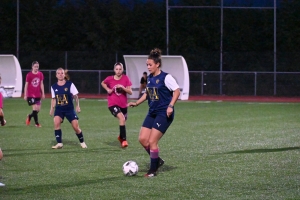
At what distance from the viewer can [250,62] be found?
36625 millimetres

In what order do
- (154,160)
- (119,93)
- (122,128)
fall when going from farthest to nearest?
(119,93), (122,128), (154,160)

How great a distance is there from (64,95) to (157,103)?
3484 mm

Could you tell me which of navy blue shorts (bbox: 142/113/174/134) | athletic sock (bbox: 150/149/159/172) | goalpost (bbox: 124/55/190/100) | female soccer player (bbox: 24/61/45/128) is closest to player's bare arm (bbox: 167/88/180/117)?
navy blue shorts (bbox: 142/113/174/134)

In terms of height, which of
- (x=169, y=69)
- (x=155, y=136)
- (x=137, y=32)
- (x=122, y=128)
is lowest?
(x=122, y=128)

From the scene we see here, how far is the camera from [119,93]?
12.9 m

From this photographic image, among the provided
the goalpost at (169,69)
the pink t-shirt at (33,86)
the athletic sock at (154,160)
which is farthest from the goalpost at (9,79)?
the athletic sock at (154,160)

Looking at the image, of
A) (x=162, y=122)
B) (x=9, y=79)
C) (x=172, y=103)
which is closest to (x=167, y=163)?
(x=162, y=122)

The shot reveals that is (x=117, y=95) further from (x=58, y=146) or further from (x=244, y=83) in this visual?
(x=244, y=83)

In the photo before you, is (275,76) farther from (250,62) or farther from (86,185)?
(86,185)

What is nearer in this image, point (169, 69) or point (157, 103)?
point (157, 103)

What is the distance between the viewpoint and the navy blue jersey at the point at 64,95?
12184mm

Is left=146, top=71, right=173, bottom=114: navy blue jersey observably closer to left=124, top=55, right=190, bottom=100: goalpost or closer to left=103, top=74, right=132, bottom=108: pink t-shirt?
left=103, top=74, right=132, bottom=108: pink t-shirt

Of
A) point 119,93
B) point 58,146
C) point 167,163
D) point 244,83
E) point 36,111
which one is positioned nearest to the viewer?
point 167,163

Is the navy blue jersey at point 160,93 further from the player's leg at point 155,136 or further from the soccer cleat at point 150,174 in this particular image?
the soccer cleat at point 150,174
